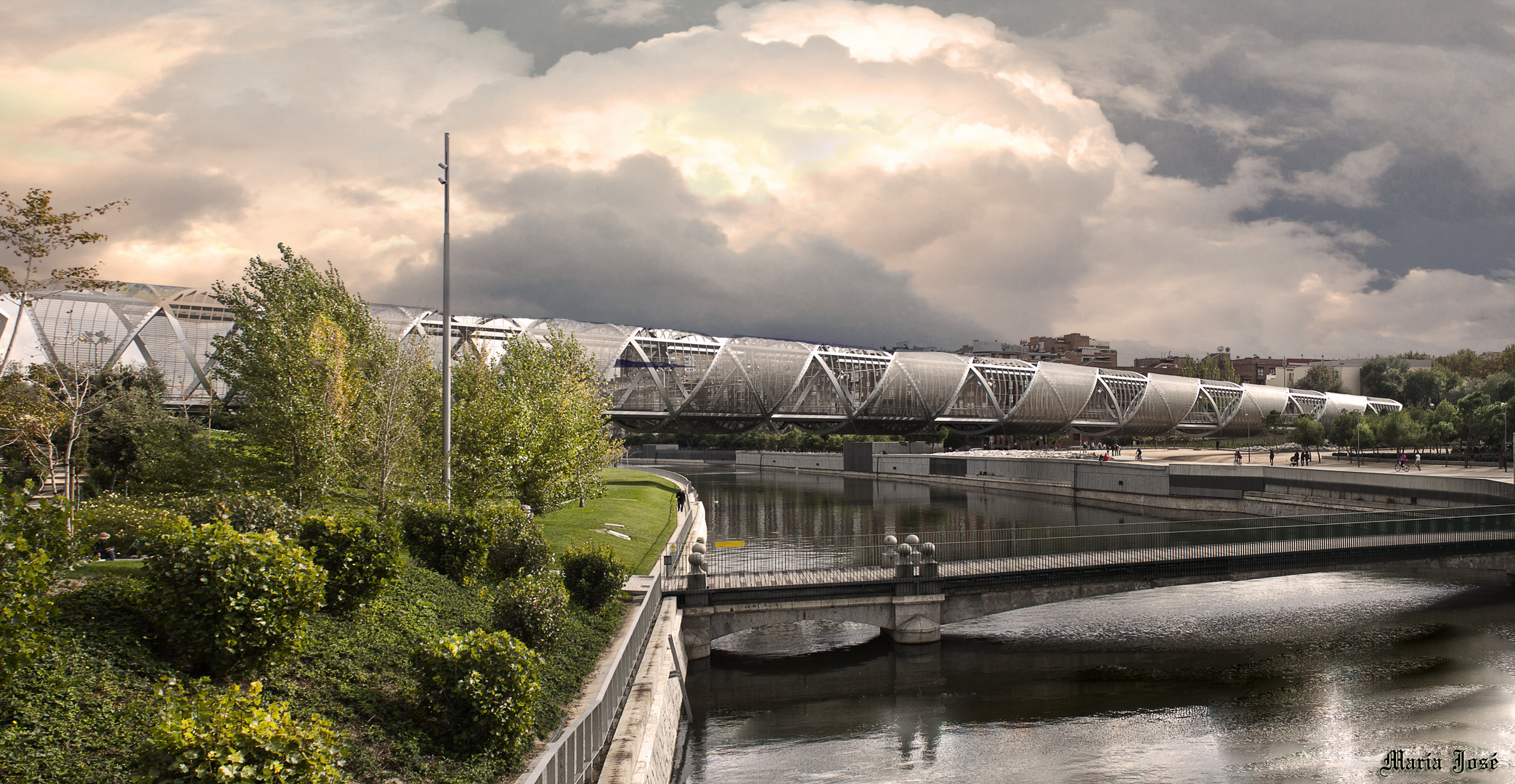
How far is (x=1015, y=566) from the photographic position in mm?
22406

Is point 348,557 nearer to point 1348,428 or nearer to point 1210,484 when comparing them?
point 1210,484

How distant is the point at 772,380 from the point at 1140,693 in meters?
69.7

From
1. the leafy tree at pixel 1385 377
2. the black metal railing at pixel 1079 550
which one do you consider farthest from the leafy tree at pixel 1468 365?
the black metal railing at pixel 1079 550

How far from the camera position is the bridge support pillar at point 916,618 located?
20969mm

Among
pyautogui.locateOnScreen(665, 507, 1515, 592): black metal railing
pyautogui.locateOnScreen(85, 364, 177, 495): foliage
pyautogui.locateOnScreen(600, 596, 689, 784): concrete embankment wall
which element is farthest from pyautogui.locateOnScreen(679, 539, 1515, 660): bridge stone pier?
pyautogui.locateOnScreen(85, 364, 177, 495): foliage

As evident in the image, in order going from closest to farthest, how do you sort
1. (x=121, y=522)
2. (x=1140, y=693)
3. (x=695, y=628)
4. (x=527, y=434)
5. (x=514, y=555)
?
(x=121, y=522) → (x=514, y=555) → (x=1140, y=693) → (x=695, y=628) → (x=527, y=434)

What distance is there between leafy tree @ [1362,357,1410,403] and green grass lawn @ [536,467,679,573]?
14406 centimetres

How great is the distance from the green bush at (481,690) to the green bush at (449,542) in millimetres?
5399

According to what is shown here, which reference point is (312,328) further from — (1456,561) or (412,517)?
(1456,561)

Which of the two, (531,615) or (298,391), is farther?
(298,391)

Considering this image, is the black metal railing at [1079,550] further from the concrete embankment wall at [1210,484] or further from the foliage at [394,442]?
the concrete embankment wall at [1210,484]

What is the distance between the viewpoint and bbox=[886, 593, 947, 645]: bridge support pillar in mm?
20969

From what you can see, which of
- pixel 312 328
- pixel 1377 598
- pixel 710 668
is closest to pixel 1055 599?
pixel 710 668

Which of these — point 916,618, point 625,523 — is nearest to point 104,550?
point 916,618
